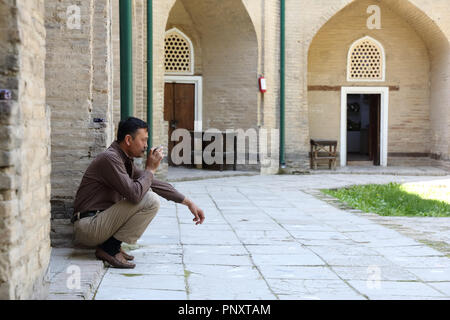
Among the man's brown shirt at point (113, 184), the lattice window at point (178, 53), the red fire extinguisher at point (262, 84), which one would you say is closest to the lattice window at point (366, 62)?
the red fire extinguisher at point (262, 84)

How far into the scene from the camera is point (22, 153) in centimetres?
242

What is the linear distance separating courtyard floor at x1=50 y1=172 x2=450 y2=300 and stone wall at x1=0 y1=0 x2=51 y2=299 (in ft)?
1.84

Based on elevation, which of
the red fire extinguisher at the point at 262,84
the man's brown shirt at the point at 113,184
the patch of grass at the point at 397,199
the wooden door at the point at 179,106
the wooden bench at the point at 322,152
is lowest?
the patch of grass at the point at 397,199

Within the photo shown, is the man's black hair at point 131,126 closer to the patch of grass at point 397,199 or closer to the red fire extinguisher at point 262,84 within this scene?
the patch of grass at point 397,199

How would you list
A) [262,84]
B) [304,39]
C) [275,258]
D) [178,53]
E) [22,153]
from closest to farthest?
[22,153]
[275,258]
[262,84]
[304,39]
[178,53]

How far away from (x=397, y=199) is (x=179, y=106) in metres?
6.56

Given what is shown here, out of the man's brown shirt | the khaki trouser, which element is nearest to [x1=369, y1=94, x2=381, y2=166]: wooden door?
the man's brown shirt

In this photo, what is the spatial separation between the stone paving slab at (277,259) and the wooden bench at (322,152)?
23.5 ft

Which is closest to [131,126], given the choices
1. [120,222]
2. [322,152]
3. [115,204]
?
[115,204]

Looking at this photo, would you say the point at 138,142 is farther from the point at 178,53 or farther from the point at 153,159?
the point at 178,53

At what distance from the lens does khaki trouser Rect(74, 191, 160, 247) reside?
153 inches

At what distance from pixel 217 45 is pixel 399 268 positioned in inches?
402

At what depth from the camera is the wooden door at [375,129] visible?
1606cm

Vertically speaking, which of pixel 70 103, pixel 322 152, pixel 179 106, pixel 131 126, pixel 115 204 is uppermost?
pixel 179 106
